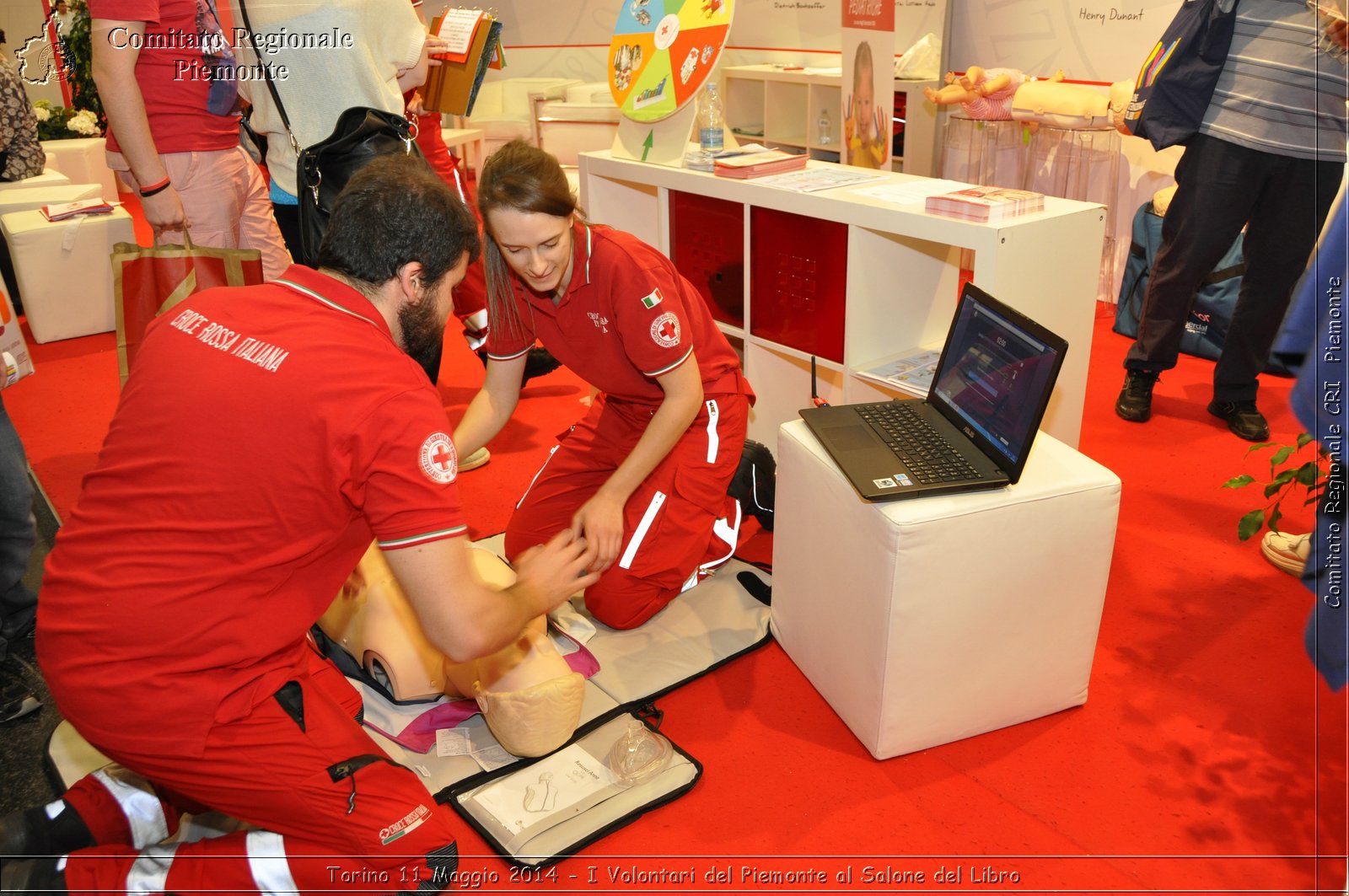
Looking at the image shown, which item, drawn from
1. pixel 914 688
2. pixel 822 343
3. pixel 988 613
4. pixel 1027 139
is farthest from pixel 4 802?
pixel 1027 139

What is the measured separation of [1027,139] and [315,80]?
325 cm

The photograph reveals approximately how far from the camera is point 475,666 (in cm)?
213

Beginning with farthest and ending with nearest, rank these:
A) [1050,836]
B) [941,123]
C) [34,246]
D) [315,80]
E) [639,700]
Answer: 1. [941,123]
2. [34,246]
3. [315,80]
4. [639,700]
5. [1050,836]

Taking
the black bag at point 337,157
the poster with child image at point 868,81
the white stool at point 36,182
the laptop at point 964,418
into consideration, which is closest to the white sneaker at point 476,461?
the black bag at point 337,157

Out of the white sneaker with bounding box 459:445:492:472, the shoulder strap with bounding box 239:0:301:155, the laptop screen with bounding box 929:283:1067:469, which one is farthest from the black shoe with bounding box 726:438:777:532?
the shoulder strap with bounding box 239:0:301:155

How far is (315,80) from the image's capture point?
Answer: 2816 millimetres

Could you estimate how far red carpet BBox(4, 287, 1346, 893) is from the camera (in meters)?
1.77

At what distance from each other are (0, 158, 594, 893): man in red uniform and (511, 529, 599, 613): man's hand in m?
0.01

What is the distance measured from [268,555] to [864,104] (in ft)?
11.5

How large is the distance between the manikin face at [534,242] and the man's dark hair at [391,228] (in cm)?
50

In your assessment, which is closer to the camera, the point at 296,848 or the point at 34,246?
the point at 296,848

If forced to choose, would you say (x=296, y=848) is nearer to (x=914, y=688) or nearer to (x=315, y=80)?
(x=914, y=688)

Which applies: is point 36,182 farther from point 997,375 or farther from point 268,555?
point 997,375

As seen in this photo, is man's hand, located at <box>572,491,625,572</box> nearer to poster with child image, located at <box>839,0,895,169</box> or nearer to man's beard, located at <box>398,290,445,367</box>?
man's beard, located at <box>398,290,445,367</box>
